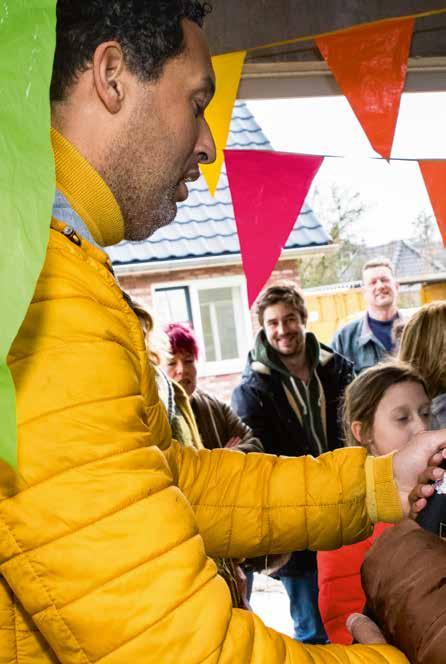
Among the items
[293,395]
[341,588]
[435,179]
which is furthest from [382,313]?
[341,588]

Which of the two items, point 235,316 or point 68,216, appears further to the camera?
point 235,316

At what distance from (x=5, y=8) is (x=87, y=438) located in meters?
0.35

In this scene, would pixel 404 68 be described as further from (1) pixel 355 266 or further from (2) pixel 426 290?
(1) pixel 355 266

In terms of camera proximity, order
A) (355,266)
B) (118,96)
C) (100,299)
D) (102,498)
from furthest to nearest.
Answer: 1. (355,266)
2. (118,96)
3. (100,299)
4. (102,498)

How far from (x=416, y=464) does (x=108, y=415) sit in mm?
623

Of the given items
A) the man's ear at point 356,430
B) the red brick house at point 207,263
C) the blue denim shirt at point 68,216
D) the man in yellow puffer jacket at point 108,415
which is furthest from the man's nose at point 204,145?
the red brick house at point 207,263

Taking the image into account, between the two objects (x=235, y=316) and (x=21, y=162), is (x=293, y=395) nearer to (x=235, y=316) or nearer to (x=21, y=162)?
(x=21, y=162)

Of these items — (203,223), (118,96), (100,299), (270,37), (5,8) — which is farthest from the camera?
(203,223)

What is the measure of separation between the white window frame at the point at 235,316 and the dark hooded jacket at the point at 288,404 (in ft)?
11.4

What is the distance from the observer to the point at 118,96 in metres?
0.89

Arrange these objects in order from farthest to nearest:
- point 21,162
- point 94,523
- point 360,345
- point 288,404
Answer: point 360,345
point 288,404
point 94,523
point 21,162

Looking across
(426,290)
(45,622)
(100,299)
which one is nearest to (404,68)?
(100,299)

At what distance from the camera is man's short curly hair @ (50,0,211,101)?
2.93 ft

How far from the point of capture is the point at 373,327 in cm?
396
